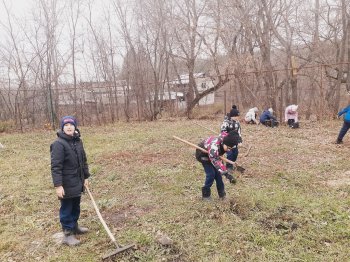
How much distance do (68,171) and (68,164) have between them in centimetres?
9

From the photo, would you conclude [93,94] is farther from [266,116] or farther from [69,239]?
[69,239]

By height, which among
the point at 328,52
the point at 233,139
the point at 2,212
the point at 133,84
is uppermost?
the point at 328,52

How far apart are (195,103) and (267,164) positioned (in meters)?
11.9

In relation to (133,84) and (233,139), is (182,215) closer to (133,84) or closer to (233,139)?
(233,139)

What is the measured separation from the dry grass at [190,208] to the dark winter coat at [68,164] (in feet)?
2.41

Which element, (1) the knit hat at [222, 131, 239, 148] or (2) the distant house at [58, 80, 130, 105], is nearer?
(1) the knit hat at [222, 131, 239, 148]

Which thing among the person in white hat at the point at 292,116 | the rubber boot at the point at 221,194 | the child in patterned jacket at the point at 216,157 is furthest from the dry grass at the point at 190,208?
the person in white hat at the point at 292,116

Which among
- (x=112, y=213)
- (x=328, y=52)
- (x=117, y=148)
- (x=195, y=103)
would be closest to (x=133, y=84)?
(x=195, y=103)

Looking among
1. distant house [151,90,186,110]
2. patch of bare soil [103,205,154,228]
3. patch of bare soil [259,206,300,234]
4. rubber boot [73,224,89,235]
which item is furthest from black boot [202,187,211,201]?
distant house [151,90,186,110]

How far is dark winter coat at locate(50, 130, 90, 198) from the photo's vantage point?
13.0 ft

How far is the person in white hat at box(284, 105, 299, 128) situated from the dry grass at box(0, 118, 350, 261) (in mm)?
3398

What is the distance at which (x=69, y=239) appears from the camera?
13.8 ft

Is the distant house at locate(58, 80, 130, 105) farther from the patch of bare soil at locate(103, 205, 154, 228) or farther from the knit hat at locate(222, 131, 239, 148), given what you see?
the knit hat at locate(222, 131, 239, 148)

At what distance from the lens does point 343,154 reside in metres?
7.92
